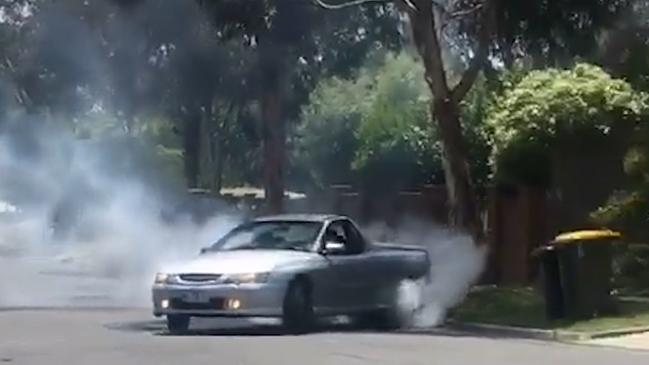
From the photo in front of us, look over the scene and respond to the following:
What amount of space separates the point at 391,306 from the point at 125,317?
370 cm

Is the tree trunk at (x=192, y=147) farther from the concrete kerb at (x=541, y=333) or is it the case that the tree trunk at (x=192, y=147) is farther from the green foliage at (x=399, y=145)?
the concrete kerb at (x=541, y=333)

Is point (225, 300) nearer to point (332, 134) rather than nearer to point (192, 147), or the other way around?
point (192, 147)

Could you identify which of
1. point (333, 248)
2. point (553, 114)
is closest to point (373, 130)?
point (553, 114)

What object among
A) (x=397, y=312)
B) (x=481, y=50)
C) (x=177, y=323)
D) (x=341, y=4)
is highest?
(x=341, y=4)

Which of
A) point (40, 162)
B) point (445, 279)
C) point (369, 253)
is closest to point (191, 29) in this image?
point (40, 162)

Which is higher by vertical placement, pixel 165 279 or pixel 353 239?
pixel 353 239

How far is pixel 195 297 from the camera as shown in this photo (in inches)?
753

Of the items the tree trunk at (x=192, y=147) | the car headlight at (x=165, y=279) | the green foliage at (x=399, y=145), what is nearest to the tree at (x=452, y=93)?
the car headlight at (x=165, y=279)

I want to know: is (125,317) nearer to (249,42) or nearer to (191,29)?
(249,42)

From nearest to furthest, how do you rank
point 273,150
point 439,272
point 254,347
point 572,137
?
point 254,347 < point 439,272 < point 572,137 < point 273,150

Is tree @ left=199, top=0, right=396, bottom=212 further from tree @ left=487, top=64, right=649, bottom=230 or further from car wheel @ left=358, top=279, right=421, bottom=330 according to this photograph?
car wheel @ left=358, top=279, right=421, bottom=330

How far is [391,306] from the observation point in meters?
21.5

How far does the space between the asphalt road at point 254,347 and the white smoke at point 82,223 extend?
23.4 feet

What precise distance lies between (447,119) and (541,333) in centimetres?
618
